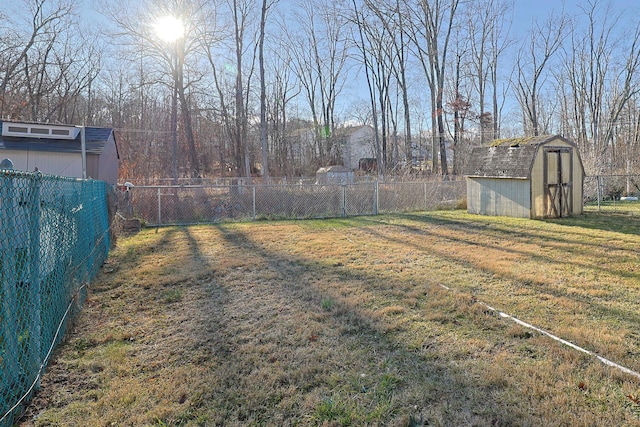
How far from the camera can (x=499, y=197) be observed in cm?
1128

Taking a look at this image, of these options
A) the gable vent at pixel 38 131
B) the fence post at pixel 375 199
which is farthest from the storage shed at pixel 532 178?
the gable vent at pixel 38 131

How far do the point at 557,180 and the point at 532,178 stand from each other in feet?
3.16

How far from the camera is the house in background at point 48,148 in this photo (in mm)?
10836

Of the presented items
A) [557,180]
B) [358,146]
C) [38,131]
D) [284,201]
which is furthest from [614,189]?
[358,146]

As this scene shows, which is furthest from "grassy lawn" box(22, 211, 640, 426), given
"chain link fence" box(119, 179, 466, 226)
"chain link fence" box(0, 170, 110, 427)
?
"chain link fence" box(119, 179, 466, 226)

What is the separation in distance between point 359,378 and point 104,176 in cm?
1321

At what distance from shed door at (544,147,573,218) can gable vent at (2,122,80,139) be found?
14.0 meters

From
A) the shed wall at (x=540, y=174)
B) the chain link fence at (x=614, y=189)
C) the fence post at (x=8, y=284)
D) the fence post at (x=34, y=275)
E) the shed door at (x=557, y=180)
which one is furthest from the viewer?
the chain link fence at (x=614, y=189)

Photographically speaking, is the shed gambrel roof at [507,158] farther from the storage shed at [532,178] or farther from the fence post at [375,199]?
the fence post at [375,199]

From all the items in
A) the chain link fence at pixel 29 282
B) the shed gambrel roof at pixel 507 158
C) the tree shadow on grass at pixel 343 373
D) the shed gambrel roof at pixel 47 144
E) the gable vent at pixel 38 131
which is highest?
the gable vent at pixel 38 131

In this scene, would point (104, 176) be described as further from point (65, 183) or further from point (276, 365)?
point (276, 365)

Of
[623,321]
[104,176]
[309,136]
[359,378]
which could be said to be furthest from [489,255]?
[309,136]

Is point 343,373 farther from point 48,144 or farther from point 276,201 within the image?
point 48,144

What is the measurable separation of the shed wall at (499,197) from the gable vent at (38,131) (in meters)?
12.7
